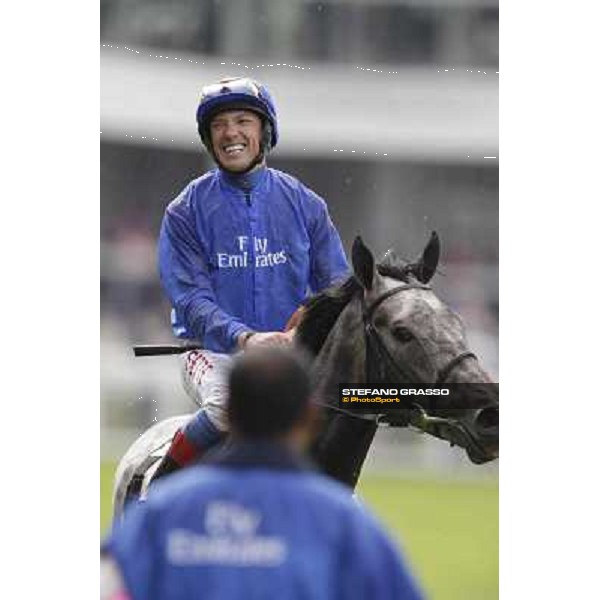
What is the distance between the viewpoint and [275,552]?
2.69 m

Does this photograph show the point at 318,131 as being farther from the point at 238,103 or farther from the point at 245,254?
the point at 245,254

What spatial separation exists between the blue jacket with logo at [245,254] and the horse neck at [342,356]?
17 centimetres

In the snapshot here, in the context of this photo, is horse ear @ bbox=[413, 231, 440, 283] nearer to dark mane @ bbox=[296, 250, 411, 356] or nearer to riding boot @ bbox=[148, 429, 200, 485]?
dark mane @ bbox=[296, 250, 411, 356]

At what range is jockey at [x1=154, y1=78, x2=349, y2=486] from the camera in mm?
4906

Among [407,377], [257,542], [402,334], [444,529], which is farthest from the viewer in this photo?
[444,529]

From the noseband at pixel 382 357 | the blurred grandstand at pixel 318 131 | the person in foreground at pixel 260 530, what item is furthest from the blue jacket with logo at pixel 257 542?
the blurred grandstand at pixel 318 131

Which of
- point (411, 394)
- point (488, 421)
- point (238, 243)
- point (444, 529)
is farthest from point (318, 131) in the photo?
point (444, 529)

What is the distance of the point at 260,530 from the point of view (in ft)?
8.87

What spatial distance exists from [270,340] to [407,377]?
1.35 feet

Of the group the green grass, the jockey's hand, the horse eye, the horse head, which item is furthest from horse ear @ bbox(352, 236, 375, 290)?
the green grass

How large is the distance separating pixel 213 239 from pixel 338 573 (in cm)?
236

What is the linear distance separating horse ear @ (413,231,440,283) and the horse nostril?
42 cm
